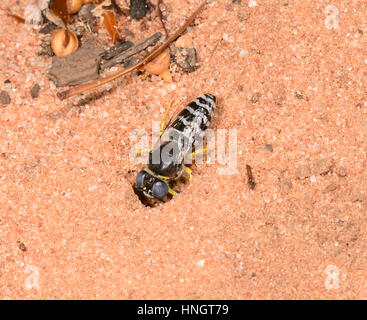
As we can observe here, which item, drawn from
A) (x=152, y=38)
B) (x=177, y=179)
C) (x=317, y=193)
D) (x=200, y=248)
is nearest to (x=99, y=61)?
(x=152, y=38)

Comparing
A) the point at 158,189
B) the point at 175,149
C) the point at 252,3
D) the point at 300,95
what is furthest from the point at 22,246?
the point at 252,3

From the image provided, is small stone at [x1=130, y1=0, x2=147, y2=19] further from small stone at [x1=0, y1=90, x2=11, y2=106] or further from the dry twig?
small stone at [x1=0, y1=90, x2=11, y2=106]

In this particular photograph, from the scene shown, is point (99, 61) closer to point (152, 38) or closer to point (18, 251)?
point (152, 38)

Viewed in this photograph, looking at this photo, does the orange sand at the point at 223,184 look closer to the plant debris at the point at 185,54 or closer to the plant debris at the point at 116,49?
the plant debris at the point at 185,54

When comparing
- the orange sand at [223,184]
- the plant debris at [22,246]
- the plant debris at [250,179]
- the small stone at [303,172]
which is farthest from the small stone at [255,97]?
the plant debris at [22,246]

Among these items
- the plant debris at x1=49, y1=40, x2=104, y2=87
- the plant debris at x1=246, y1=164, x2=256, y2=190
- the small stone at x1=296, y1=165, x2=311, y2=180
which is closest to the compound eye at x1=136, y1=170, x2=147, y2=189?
the plant debris at x1=246, y1=164, x2=256, y2=190

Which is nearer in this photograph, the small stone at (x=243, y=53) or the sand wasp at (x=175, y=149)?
the sand wasp at (x=175, y=149)

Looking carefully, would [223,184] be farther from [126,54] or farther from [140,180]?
[126,54]
